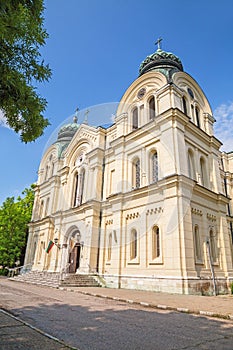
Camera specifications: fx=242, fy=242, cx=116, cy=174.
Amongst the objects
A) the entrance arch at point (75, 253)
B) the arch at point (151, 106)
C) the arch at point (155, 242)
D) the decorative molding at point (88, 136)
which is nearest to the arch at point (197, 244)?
the arch at point (155, 242)

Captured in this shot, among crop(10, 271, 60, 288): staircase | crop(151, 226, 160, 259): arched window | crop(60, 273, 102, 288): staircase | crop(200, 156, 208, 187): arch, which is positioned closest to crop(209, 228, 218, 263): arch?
crop(200, 156, 208, 187): arch

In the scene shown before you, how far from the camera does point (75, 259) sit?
69.7 ft

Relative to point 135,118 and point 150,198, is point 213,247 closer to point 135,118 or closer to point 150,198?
point 150,198

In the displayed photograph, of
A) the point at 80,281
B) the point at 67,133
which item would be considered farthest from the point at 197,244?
the point at 67,133

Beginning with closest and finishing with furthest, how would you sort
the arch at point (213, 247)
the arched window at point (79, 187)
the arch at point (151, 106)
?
1. the arch at point (213, 247)
2. the arch at point (151, 106)
3. the arched window at point (79, 187)

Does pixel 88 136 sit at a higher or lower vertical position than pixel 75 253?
higher

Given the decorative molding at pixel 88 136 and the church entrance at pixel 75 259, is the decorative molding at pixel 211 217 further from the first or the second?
the decorative molding at pixel 88 136

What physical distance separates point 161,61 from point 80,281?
1982 centimetres

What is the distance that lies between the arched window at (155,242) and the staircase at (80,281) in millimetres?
5297

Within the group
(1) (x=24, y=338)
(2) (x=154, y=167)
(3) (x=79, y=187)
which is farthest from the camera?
(3) (x=79, y=187)

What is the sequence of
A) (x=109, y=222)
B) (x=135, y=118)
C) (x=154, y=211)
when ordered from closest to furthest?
(x=154, y=211), (x=109, y=222), (x=135, y=118)

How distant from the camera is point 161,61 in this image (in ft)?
73.0

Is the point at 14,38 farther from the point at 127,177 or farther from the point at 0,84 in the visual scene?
the point at 127,177

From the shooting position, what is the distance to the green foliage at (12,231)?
95.0 feet
